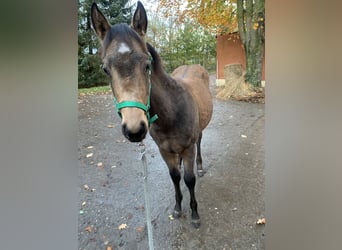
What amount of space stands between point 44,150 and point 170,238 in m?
0.68

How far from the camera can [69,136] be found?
0.48 meters

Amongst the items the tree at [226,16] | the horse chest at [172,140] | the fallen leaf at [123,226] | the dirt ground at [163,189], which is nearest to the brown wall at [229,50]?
the tree at [226,16]

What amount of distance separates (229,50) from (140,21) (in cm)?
41

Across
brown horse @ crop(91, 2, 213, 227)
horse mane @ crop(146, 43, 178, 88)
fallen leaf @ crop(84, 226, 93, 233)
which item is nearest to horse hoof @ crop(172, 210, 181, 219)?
brown horse @ crop(91, 2, 213, 227)

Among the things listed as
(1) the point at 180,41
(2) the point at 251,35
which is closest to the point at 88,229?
(1) the point at 180,41

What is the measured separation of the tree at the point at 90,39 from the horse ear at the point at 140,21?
0.32 ft

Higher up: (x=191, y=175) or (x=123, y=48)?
(x=123, y=48)

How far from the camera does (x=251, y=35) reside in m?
0.83

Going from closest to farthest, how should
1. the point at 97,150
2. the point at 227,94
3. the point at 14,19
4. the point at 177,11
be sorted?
1. the point at 14,19
2. the point at 177,11
3. the point at 97,150
4. the point at 227,94

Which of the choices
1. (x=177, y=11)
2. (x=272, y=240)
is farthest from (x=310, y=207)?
(x=177, y=11)

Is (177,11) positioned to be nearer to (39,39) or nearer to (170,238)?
(39,39)

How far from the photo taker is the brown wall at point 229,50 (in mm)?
903

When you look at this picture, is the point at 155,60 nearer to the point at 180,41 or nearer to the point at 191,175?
the point at 180,41

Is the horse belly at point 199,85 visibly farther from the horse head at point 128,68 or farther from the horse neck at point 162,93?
the horse head at point 128,68
